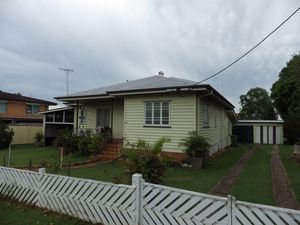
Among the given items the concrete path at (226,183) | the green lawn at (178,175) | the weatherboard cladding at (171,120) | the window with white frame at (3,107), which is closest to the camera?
the concrete path at (226,183)

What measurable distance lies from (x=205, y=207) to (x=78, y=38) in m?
12.6

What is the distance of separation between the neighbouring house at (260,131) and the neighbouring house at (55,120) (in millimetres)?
20073

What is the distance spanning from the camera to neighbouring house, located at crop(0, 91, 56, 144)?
25.9 meters

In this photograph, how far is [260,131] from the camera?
3231 cm

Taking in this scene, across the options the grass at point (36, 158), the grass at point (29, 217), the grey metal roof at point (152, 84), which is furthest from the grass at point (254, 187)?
the grass at point (36, 158)

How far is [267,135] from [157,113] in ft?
71.8

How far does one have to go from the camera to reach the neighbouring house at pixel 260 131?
103 feet

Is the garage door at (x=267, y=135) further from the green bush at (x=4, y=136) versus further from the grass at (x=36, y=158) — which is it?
the green bush at (x=4, y=136)

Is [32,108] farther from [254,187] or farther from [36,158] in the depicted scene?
[254,187]

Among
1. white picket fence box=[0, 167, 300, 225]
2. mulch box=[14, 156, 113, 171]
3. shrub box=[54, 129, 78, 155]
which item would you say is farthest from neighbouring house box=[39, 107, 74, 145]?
white picket fence box=[0, 167, 300, 225]

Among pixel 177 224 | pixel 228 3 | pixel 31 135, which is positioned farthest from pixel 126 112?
pixel 31 135

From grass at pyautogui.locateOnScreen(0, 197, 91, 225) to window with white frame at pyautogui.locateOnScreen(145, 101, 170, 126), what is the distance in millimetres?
8447

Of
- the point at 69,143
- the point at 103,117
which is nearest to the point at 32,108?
the point at 103,117

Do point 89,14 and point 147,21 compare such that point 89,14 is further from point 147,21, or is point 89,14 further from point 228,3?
point 228,3
